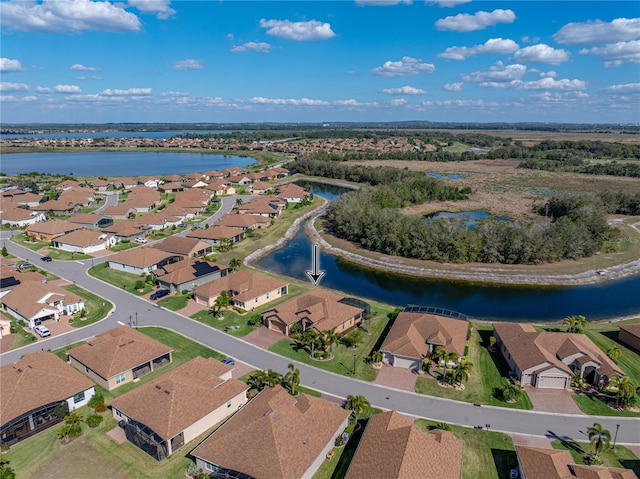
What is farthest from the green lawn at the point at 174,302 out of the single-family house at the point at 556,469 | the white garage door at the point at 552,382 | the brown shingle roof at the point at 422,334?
the white garage door at the point at 552,382

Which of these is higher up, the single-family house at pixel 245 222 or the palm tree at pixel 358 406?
the single-family house at pixel 245 222

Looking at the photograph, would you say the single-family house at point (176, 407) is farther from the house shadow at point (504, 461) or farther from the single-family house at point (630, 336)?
the single-family house at point (630, 336)

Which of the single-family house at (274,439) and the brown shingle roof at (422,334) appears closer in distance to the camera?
the single-family house at (274,439)

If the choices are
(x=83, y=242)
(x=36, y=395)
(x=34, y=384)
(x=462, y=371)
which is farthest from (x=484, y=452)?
(x=83, y=242)

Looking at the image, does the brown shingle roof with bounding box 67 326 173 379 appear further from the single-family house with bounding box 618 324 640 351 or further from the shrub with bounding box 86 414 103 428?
the single-family house with bounding box 618 324 640 351

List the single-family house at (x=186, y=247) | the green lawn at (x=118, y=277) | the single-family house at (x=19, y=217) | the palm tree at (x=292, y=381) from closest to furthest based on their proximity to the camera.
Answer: the palm tree at (x=292, y=381)
the green lawn at (x=118, y=277)
the single-family house at (x=186, y=247)
the single-family house at (x=19, y=217)

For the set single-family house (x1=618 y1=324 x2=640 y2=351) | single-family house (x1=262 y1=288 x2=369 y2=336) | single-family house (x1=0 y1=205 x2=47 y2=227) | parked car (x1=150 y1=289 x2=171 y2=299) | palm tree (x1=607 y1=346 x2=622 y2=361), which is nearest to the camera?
palm tree (x1=607 y1=346 x2=622 y2=361)

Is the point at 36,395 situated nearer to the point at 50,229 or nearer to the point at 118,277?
the point at 118,277

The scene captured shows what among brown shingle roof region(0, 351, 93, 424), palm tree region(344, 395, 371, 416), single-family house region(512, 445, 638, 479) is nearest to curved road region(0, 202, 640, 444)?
palm tree region(344, 395, 371, 416)

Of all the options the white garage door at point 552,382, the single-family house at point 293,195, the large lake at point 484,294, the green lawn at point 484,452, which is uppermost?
the single-family house at point 293,195
